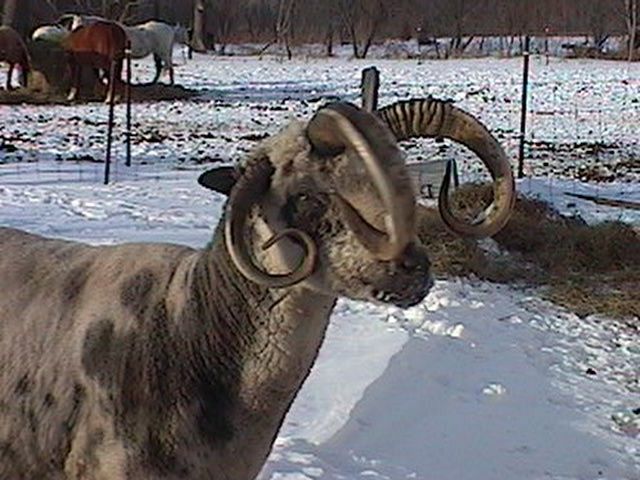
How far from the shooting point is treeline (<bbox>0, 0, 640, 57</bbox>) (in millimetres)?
43750

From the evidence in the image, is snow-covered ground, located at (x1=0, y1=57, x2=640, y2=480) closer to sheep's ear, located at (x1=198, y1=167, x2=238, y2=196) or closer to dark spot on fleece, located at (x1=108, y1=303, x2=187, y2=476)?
dark spot on fleece, located at (x1=108, y1=303, x2=187, y2=476)

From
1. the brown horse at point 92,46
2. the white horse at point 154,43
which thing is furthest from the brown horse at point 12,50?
the white horse at point 154,43

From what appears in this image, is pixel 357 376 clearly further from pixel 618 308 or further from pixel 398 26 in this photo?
pixel 398 26

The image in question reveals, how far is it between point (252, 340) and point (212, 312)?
0.44 feet

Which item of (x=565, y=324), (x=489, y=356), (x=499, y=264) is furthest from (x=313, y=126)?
(x=499, y=264)

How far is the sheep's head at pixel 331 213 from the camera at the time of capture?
8.21 ft

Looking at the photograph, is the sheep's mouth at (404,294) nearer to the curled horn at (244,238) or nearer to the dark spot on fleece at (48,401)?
the curled horn at (244,238)

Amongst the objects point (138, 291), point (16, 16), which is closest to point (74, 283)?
point (138, 291)

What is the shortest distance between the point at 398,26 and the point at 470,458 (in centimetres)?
4385

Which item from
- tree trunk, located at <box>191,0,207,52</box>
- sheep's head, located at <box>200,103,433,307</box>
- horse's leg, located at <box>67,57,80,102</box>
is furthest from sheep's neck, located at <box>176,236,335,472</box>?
tree trunk, located at <box>191,0,207,52</box>

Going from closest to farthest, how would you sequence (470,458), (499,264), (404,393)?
(470,458)
(404,393)
(499,264)

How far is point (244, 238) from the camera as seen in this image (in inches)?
108

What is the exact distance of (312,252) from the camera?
8.61 ft

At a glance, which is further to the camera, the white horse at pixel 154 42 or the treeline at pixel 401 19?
the treeline at pixel 401 19
